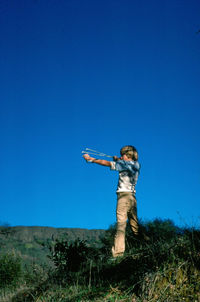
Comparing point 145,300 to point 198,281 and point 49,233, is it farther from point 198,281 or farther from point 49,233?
point 49,233

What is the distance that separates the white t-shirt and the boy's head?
10.5 inches

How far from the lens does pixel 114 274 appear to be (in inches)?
208

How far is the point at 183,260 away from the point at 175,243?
21.9 inches

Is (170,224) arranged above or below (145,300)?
above

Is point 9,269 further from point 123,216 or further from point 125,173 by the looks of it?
point 125,173

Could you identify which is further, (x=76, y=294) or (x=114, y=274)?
(x=114, y=274)

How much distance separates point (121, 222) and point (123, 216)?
0.13m

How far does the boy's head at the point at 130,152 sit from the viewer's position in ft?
23.8

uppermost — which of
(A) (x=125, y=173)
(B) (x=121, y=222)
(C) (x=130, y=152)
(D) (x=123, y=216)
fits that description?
(C) (x=130, y=152)

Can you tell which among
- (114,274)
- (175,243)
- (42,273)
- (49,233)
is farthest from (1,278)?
(49,233)

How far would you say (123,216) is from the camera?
22.4 feet

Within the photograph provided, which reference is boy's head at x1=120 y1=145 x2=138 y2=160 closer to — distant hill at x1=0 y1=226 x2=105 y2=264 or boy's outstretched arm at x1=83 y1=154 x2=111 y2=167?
boy's outstretched arm at x1=83 y1=154 x2=111 y2=167

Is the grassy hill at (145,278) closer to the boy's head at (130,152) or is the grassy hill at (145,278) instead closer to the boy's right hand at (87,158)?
the boy's right hand at (87,158)

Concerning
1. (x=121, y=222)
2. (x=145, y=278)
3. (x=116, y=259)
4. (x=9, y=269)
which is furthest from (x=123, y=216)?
(x=9, y=269)
